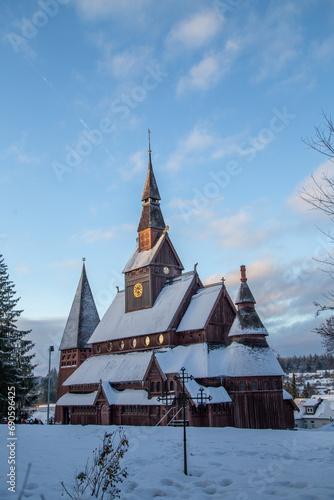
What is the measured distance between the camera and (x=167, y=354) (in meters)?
34.4

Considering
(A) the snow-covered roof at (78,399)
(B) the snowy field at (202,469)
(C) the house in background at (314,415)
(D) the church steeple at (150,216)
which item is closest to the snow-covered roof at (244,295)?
(D) the church steeple at (150,216)

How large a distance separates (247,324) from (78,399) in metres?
18.1

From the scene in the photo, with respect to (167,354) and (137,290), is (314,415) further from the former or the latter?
(167,354)

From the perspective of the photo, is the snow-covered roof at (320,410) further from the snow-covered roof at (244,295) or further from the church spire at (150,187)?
the church spire at (150,187)

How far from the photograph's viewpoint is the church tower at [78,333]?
4900 cm

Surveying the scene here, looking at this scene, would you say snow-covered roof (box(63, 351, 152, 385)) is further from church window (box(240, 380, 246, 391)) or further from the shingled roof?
church window (box(240, 380, 246, 391))

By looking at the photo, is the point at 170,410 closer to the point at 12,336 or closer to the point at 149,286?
the point at 149,286

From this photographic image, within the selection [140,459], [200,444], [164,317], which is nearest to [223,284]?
[164,317]

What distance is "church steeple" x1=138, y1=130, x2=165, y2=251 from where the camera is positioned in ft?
144

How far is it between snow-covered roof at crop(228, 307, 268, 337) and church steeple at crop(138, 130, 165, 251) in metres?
13.7

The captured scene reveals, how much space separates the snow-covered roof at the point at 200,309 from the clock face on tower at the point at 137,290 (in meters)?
6.36

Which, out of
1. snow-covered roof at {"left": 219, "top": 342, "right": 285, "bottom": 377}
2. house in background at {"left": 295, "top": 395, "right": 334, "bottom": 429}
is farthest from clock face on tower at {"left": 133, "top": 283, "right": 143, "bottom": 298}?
house in background at {"left": 295, "top": 395, "right": 334, "bottom": 429}

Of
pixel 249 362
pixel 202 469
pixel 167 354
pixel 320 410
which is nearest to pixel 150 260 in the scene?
pixel 167 354

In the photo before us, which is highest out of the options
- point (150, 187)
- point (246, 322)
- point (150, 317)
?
point (150, 187)
